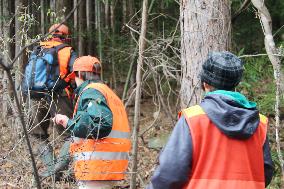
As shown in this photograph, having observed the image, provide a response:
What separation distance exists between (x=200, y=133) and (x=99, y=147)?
2.20m

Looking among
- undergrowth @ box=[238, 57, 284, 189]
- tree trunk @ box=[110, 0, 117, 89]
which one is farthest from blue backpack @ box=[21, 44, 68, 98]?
tree trunk @ box=[110, 0, 117, 89]

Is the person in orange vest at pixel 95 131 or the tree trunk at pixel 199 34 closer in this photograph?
the person in orange vest at pixel 95 131

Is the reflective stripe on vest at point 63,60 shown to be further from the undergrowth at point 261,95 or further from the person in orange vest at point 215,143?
the person in orange vest at point 215,143

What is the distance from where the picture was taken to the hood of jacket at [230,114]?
9.83 feet

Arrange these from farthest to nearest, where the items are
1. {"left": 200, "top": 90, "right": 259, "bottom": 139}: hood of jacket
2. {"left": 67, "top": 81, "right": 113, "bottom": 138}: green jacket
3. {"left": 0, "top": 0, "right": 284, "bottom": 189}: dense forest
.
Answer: {"left": 67, "top": 81, "right": 113, "bottom": 138}: green jacket < {"left": 0, "top": 0, "right": 284, "bottom": 189}: dense forest < {"left": 200, "top": 90, "right": 259, "bottom": 139}: hood of jacket

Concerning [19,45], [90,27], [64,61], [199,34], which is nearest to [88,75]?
[199,34]

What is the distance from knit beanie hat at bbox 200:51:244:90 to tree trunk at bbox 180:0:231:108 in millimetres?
2123

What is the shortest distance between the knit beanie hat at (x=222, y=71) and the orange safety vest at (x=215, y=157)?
0.20 meters

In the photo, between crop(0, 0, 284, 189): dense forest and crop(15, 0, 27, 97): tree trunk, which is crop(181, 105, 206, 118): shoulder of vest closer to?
crop(0, 0, 284, 189): dense forest

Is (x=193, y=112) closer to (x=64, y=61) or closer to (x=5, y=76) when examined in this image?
(x=5, y=76)

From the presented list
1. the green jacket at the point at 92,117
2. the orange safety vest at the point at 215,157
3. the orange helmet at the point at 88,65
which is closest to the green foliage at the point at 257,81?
the orange helmet at the point at 88,65

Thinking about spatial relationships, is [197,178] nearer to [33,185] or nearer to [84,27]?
[33,185]

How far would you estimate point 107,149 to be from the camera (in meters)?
5.12

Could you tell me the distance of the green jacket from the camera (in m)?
4.82
